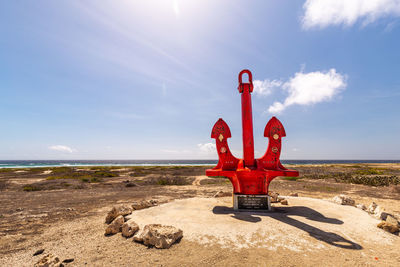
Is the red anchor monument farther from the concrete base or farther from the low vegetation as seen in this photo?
the low vegetation

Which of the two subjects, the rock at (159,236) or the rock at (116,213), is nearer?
the rock at (159,236)

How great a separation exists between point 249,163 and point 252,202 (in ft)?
5.36

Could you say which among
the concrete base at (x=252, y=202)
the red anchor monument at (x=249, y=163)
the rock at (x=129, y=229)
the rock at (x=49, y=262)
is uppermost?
the red anchor monument at (x=249, y=163)

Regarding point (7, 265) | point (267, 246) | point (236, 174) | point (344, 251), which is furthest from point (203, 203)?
point (7, 265)

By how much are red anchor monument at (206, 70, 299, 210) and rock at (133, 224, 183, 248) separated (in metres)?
3.15

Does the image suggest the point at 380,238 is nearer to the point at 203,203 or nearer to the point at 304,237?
the point at 304,237

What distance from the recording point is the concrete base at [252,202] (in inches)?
295

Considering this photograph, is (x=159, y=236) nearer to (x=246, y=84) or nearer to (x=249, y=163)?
(x=249, y=163)

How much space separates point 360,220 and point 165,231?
6740 millimetres

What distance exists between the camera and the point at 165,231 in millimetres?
5059

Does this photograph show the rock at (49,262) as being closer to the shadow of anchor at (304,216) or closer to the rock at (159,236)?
the rock at (159,236)

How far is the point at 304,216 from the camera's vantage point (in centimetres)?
671

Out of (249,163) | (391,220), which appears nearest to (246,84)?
(249,163)

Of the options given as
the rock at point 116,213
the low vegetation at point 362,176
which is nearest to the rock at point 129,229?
the rock at point 116,213
